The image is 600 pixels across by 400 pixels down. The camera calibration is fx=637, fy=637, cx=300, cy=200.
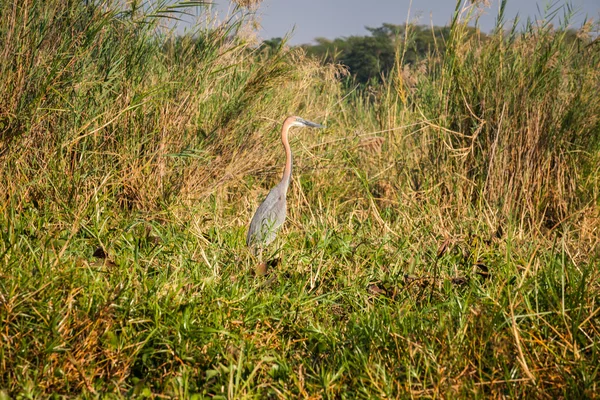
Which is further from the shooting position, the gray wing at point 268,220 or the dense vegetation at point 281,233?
the gray wing at point 268,220

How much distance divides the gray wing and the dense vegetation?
96 millimetres

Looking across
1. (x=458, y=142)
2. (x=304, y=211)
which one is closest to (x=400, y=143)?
(x=458, y=142)

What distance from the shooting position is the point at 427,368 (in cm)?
212

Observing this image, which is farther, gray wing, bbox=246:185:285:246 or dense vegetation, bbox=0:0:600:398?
gray wing, bbox=246:185:285:246

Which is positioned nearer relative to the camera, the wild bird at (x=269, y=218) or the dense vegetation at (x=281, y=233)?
the dense vegetation at (x=281, y=233)

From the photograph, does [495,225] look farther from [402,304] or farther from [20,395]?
[20,395]

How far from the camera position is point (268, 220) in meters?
3.59

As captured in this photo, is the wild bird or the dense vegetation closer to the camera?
the dense vegetation

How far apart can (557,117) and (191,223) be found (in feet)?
8.03

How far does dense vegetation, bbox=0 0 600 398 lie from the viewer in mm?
2182

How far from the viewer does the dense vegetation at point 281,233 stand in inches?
85.9

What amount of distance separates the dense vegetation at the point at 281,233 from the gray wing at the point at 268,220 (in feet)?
0.31

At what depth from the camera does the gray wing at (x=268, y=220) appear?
138 inches

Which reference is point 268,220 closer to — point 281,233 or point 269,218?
point 269,218
